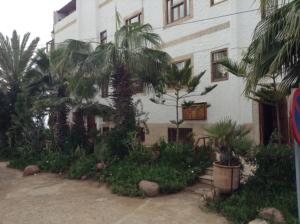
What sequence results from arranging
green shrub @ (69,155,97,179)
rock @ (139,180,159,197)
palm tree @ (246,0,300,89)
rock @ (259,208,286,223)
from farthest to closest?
green shrub @ (69,155,97,179) < rock @ (139,180,159,197) < rock @ (259,208,286,223) < palm tree @ (246,0,300,89)

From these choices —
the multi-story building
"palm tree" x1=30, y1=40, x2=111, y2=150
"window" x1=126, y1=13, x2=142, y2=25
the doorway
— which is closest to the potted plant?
the multi-story building

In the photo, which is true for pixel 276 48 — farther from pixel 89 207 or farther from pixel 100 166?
pixel 100 166

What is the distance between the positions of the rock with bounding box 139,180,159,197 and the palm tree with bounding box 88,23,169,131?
392cm

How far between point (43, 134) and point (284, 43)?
1478 centimetres

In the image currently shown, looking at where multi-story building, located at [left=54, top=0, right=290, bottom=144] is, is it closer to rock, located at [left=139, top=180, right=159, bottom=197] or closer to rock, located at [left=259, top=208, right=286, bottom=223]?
rock, located at [left=139, top=180, right=159, bottom=197]

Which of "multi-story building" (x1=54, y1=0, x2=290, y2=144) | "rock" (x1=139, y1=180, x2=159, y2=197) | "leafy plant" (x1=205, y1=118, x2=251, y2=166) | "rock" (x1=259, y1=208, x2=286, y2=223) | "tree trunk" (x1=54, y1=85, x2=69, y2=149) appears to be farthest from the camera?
"tree trunk" (x1=54, y1=85, x2=69, y2=149)

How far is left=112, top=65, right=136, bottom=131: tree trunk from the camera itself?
45.7 feet

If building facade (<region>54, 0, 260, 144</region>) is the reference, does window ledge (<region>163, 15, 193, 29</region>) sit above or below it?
above

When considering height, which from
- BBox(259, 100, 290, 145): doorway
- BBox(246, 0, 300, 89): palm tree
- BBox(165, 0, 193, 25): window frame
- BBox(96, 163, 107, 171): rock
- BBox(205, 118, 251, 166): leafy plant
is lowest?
BBox(96, 163, 107, 171): rock

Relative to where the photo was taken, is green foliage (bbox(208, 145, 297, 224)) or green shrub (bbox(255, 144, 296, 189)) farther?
green shrub (bbox(255, 144, 296, 189))

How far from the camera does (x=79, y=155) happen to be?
15484 mm

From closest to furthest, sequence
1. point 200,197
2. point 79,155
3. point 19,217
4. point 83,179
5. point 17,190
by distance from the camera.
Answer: point 19,217 < point 200,197 < point 17,190 < point 83,179 < point 79,155

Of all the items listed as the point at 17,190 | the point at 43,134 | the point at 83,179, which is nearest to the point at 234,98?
the point at 83,179

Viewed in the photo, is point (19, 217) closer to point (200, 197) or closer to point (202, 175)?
point (200, 197)
